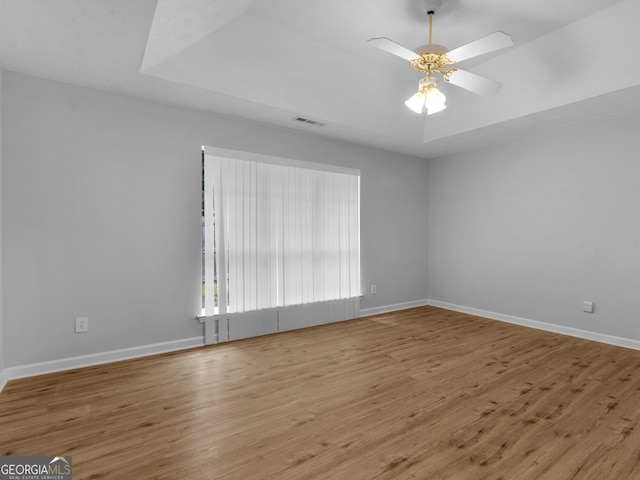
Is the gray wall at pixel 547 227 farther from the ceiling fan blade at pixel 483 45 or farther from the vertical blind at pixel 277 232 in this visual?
the ceiling fan blade at pixel 483 45

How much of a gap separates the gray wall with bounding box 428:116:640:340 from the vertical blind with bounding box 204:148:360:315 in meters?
1.69

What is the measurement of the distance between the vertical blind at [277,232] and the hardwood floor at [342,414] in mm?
740

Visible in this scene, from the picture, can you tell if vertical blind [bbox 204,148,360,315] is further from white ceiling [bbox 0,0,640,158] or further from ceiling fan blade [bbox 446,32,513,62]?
ceiling fan blade [bbox 446,32,513,62]

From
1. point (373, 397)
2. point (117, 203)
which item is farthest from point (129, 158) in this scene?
point (373, 397)

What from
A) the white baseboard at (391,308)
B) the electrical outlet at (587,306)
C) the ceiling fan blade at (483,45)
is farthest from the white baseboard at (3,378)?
the electrical outlet at (587,306)

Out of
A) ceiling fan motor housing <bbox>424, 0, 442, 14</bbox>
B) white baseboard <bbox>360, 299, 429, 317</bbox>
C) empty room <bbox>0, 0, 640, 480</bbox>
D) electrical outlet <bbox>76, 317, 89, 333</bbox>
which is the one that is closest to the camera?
empty room <bbox>0, 0, 640, 480</bbox>

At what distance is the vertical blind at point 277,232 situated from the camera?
377cm

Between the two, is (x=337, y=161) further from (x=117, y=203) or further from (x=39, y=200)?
(x=39, y=200)

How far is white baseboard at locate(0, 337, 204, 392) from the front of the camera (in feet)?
9.27

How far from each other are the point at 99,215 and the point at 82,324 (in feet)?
3.26

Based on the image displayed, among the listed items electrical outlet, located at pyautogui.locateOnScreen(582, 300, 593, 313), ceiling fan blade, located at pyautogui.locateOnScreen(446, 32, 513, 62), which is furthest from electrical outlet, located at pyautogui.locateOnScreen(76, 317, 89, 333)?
electrical outlet, located at pyautogui.locateOnScreen(582, 300, 593, 313)

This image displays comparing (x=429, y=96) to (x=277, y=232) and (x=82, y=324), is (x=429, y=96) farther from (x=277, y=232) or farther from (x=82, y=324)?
(x=82, y=324)

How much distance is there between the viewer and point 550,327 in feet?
14.1

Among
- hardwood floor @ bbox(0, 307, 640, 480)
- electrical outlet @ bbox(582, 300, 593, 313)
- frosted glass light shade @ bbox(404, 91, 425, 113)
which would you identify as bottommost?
hardwood floor @ bbox(0, 307, 640, 480)
